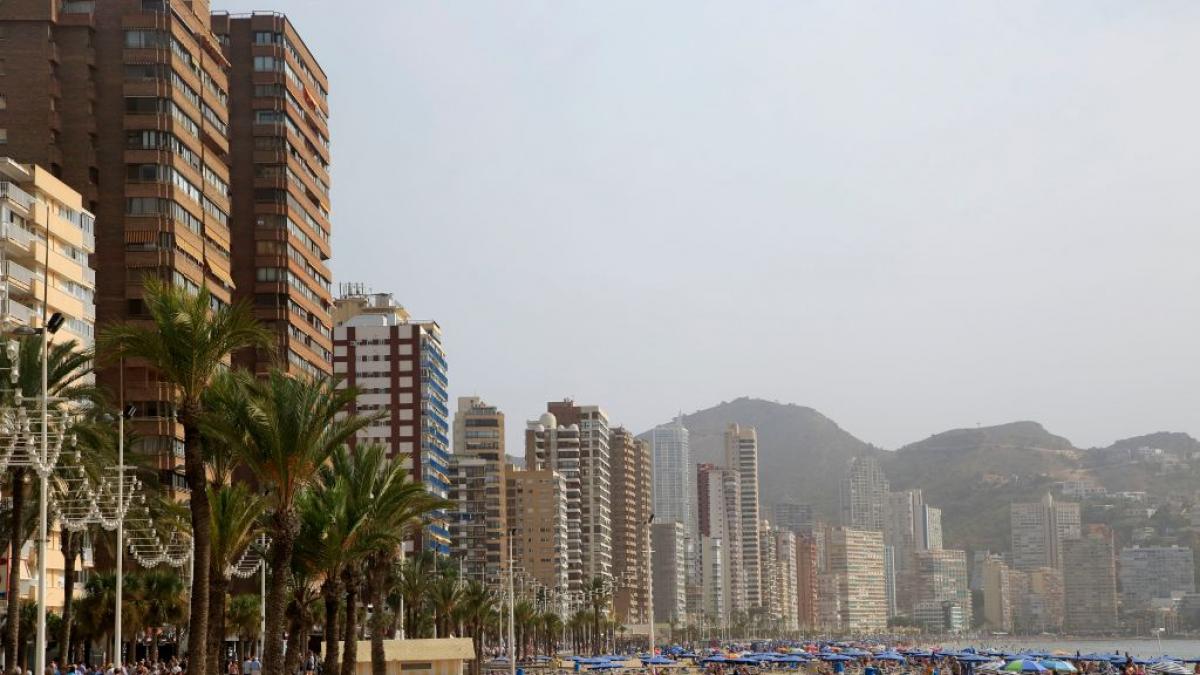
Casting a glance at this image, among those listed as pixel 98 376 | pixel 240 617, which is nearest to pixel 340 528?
pixel 240 617

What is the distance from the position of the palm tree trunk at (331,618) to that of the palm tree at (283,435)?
7.74 metres

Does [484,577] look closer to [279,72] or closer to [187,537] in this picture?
[279,72]

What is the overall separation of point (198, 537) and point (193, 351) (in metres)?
4.68

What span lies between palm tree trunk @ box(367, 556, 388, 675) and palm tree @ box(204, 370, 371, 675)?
18.9m

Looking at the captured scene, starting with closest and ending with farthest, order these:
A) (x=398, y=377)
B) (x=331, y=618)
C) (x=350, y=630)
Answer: (x=331, y=618) → (x=350, y=630) → (x=398, y=377)

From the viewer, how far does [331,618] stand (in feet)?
170

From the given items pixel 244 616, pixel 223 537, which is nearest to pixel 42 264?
pixel 244 616

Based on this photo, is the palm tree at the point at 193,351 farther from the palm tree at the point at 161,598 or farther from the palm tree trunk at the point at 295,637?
the palm tree at the point at 161,598

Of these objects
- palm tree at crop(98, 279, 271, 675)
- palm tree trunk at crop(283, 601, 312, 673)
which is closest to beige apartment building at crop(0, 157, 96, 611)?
palm tree trunk at crop(283, 601, 312, 673)

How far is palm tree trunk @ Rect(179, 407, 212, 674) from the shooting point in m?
40.7

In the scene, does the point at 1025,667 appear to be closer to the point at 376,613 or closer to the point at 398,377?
the point at 376,613

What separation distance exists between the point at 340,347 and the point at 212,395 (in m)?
120

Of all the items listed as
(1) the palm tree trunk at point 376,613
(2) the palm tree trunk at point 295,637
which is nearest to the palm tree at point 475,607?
(1) the palm tree trunk at point 376,613

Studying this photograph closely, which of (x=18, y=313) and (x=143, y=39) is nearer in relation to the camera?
(x=18, y=313)
